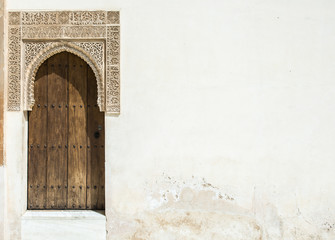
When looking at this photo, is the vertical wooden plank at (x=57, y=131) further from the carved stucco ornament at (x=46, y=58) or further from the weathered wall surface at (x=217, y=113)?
the weathered wall surface at (x=217, y=113)

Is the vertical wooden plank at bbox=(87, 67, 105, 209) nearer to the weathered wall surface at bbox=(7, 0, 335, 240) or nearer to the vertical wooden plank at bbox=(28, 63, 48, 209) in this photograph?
the weathered wall surface at bbox=(7, 0, 335, 240)

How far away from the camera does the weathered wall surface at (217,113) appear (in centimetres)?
265

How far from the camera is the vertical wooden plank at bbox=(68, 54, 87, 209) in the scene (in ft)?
9.22

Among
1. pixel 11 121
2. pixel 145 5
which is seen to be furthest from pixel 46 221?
pixel 145 5

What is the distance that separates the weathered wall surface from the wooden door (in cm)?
24

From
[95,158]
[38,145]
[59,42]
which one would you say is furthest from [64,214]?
[59,42]

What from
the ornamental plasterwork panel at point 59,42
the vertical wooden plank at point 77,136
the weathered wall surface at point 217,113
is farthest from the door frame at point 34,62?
the vertical wooden plank at point 77,136

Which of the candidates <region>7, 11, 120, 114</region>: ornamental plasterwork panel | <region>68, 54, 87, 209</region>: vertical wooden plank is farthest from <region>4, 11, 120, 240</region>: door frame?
<region>68, 54, 87, 209</region>: vertical wooden plank

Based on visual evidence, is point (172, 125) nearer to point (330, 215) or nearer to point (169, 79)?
point (169, 79)

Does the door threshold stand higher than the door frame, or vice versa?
the door frame

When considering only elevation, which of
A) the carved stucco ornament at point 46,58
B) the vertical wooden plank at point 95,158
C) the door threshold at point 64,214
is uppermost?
the carved stucco ornament at point 46,58

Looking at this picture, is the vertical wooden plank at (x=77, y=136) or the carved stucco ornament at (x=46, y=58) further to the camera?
the vertical wooden plank at (x=77, y=136)

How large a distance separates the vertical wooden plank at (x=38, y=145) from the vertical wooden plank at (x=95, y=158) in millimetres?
390

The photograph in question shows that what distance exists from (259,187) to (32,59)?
7.16 ft
